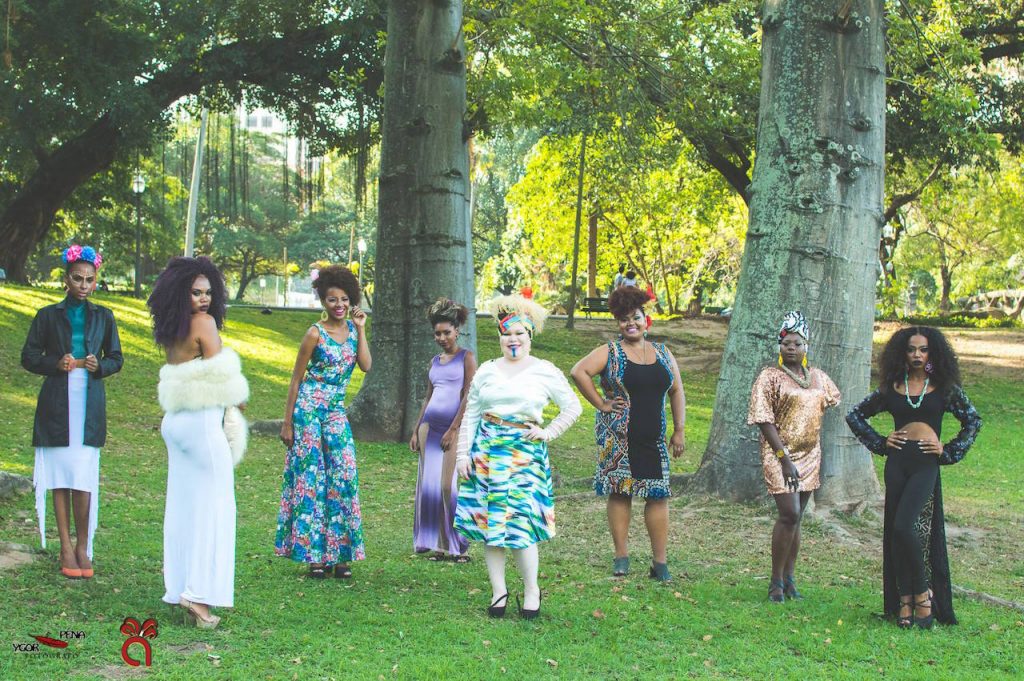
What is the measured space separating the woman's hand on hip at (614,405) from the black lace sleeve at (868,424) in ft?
4.82

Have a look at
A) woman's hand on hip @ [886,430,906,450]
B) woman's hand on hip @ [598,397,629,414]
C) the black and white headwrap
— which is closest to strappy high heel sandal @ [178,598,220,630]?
woman's hand on hip @ [598,397,629,414]

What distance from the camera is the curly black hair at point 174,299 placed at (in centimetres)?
599

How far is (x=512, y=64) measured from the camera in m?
14.6

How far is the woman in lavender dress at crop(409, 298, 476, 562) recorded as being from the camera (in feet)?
26.7

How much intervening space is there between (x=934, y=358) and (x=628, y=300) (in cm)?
195

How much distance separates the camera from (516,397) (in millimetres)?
6402

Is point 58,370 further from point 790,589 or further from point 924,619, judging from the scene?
point 924,619

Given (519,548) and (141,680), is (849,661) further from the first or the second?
(141,680)

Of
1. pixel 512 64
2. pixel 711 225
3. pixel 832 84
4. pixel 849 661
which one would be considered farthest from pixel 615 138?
pixel 711 225

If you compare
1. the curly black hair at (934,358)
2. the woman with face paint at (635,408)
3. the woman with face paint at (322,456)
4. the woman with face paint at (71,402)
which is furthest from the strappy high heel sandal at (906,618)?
the woman with face paint at (71,402)

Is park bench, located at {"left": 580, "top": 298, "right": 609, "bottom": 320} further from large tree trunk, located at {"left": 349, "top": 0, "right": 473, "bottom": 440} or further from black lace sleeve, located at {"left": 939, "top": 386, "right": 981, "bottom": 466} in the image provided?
black lace sleeve, located at {"left": 939, "top": 386, "right": 981, "bottom": 466}

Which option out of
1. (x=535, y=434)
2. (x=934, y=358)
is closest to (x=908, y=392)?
(x=934, y=358)

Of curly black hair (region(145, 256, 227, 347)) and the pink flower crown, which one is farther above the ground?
the pink flower crown

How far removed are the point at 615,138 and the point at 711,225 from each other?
1690cm
